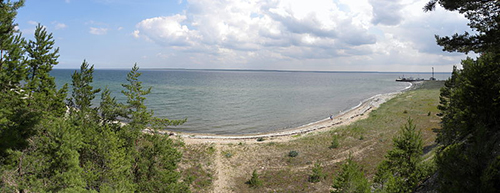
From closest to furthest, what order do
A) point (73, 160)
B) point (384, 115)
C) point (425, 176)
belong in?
point (73, 160) < point (425, 176) < point (384, 115)

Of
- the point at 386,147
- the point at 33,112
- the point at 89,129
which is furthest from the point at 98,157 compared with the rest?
the point at 386,147

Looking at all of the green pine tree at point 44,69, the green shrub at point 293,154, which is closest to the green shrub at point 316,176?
the green shrub at point 293,154

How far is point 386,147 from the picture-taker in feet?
101

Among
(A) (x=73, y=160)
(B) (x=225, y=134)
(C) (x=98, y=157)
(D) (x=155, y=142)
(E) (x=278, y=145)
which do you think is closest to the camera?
(A) (x=73, y=160)

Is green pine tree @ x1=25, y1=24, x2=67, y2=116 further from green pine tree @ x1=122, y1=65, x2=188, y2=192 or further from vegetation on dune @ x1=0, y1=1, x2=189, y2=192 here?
green pine tree @ x1=122, y1=65, x2=188, y2=192

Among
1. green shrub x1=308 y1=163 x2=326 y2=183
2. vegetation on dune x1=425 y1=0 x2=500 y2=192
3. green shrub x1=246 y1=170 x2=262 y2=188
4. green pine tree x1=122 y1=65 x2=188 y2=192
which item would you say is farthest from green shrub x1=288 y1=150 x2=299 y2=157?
vegetation on dune x1=425 y1=0 x2=500 y2=192

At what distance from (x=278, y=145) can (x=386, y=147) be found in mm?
13441

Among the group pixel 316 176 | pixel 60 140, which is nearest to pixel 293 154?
pixel 316 176

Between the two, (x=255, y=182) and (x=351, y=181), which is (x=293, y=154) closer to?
(x=255, y=182)

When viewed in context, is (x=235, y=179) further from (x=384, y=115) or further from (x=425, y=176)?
(x=384, y=115)

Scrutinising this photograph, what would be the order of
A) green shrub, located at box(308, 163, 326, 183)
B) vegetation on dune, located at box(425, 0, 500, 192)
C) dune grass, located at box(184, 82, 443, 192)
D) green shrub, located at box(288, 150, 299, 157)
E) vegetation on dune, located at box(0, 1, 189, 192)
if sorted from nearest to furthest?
1. vegetation on dune, located at box(425, 0, 500, 192)
2. vegetation on dune, located at box(0, 1, 189, 192)
3. green shrub, located at box(308, 163, 326, 183)
4. dune grass, located at box(184, 82, 443, 192)
5. green shrub, located at box(288, 150, 299, 157)

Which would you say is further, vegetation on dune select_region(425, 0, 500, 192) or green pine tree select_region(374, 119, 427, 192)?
green pine tree select_region(374, 119, 427, 192)

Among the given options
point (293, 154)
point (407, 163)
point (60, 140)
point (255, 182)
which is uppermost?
point (60, 140)

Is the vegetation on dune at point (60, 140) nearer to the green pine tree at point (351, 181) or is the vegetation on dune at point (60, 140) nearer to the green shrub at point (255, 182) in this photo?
the green shrub at point (255, 182)
